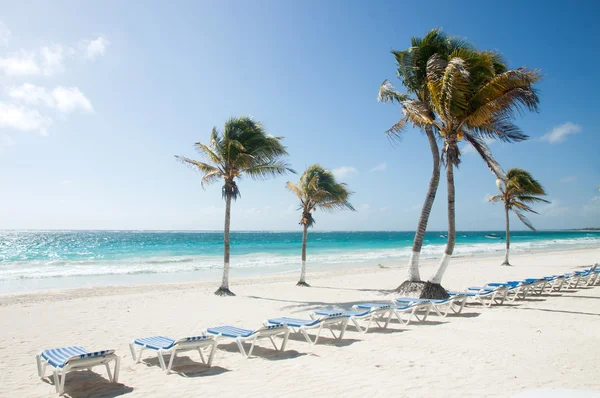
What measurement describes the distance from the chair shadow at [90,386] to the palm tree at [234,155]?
9.36 metres

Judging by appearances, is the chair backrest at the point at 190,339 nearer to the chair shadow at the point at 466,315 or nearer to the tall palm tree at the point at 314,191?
the chair shadow at the point at 466,315

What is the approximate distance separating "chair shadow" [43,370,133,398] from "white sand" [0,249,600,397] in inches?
0.6

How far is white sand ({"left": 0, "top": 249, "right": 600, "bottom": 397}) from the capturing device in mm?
4848

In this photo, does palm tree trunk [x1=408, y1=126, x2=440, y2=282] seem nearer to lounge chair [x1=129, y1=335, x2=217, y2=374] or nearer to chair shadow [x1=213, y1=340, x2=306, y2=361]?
chair shadow [x1=213, y1=340, x2=306, y2=361]

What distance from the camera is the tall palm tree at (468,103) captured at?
1128cm

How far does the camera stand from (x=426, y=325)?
28.0ft

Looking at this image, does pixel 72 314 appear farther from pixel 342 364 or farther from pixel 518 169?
pixel 518 169

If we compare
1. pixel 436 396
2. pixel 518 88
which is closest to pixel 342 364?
pixel 436 396

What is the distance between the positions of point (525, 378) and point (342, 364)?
2.34m

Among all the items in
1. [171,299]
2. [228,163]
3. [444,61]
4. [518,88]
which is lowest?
[171,299]

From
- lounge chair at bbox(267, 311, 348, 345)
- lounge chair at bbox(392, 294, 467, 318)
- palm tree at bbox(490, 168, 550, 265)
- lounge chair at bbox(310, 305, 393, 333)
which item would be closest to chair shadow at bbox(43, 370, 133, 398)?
lounge chair at bbox(267, 311, 348, 345)

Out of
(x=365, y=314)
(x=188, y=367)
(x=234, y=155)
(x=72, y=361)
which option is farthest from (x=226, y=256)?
(x=72, y=361)

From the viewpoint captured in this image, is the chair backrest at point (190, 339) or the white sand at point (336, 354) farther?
the chair backrest at point (190, 339)

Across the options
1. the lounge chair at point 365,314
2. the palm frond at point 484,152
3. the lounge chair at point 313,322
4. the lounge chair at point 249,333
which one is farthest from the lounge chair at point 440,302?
the palm frond at point 484,152
